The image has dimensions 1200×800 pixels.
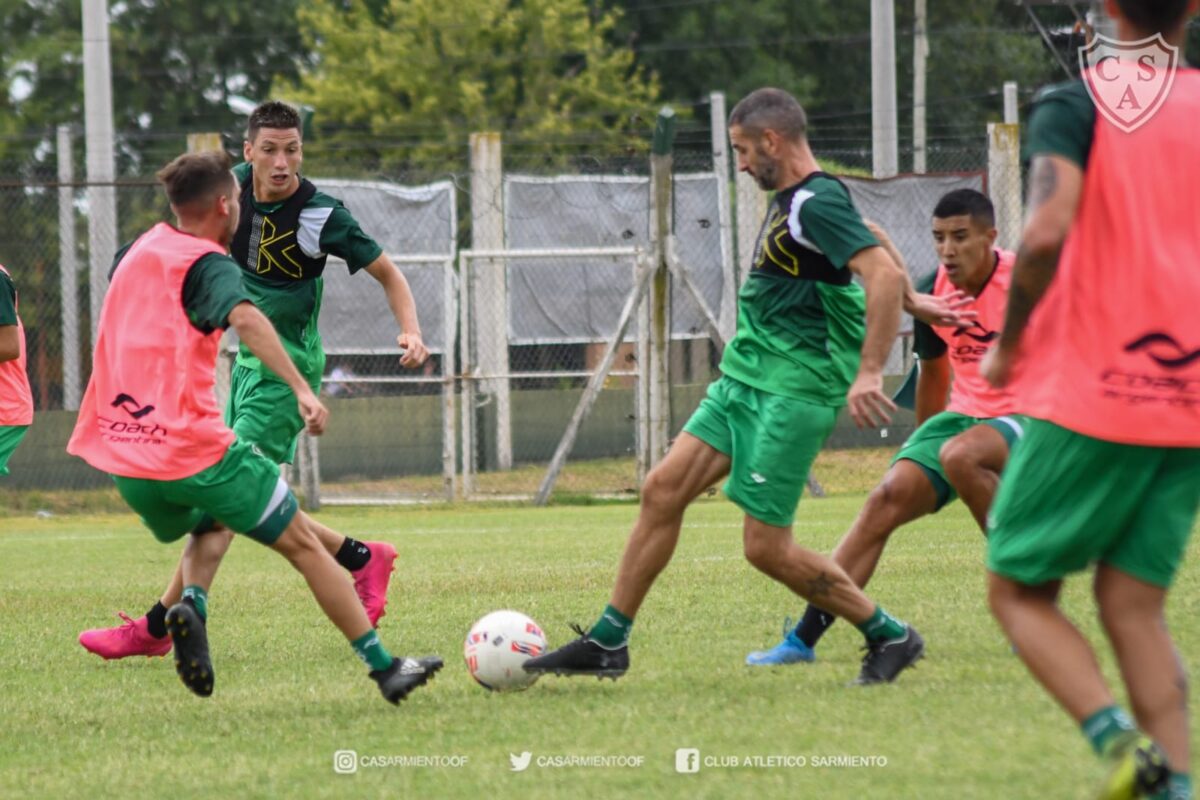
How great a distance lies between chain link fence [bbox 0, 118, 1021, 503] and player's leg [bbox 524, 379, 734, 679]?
932cm

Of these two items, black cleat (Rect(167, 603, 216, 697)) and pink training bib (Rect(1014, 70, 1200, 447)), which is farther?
black cleat (Rect(167, 603, 216, 697))

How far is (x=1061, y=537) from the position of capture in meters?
3.84

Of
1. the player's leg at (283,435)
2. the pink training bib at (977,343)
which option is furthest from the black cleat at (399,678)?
the pink training bib at (977,343)

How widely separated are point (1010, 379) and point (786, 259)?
2104 mm

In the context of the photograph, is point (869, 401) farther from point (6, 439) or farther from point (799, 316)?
point (6, 439)

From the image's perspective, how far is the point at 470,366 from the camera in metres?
16.1

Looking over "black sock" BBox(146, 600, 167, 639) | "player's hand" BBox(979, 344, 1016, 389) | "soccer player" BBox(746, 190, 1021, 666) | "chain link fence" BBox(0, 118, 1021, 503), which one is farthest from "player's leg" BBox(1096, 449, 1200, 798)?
"chain link fence" BBox(0, 118, 1021, 503)

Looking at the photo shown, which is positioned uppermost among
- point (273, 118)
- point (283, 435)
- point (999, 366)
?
point (273, 118)

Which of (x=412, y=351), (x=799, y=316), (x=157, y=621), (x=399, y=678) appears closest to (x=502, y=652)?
(x=399, y=678)

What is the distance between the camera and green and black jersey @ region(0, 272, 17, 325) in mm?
8062

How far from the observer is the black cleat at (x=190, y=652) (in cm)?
566

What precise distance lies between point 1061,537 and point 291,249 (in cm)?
432

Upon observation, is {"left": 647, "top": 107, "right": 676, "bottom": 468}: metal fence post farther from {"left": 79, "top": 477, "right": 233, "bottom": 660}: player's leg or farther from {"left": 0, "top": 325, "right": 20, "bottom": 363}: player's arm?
{"left": 79, "top": 477, "right": 233, "bottom": 660}: player's leg

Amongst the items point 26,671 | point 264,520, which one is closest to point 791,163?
point 264,520
